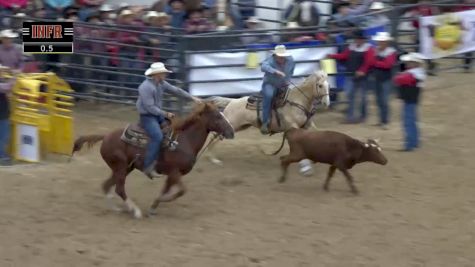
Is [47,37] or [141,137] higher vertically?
[47,37]

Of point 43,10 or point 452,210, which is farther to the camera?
point 43,10

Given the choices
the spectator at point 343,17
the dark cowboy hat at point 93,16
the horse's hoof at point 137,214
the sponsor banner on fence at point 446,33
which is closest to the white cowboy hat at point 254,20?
the spectator at point 343,17

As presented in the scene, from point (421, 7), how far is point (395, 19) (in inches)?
31.8

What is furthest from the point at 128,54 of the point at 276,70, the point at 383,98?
the point at 383,98

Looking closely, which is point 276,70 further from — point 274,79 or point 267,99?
point 267,99

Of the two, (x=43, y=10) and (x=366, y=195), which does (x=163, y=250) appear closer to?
(x=366, y=195)

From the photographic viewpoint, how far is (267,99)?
11.9 meters

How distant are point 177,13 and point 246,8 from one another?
6.46ft

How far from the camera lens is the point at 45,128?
39.3 feet

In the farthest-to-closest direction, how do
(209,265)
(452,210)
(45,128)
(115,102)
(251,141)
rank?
(115,102) → (251,141) → (45,128) → (452,210) → (209,265)

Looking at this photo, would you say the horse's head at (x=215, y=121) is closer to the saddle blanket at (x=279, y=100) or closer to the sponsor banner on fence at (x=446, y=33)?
the saddle blanket at (x=279, y=100)

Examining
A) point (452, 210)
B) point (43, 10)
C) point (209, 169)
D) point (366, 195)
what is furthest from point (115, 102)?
point (452, 210)

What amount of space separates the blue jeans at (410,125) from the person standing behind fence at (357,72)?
66.5 inches

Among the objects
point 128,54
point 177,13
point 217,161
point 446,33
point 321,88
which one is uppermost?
point 177,13
